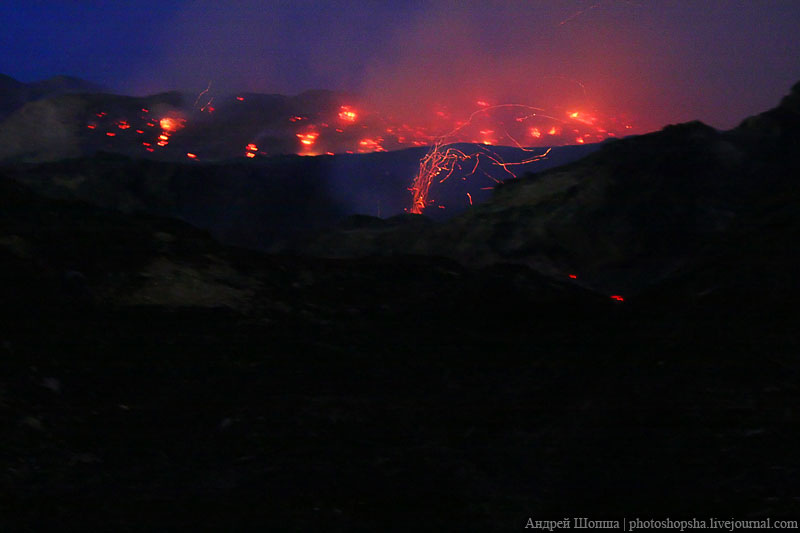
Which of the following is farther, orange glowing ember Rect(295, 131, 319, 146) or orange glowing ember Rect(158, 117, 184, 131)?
orange glowing ember Rect(295, 131, 319, 146)

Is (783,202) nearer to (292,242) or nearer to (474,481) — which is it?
(474,481)

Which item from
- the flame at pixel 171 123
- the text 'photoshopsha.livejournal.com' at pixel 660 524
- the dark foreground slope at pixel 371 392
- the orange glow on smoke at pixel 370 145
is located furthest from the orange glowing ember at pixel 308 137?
the text 'photoshopsha.livejournal.com' at pixel 660 524

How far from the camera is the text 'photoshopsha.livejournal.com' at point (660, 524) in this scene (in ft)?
11.4

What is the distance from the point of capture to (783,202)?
32.3ft

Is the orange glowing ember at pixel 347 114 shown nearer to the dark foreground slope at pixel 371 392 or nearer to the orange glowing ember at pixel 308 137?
the orange glowing ember at pixel 308 137

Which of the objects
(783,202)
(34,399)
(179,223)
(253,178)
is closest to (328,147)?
(253,178)

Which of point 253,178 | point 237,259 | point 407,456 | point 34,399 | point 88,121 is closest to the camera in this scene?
point 407,456

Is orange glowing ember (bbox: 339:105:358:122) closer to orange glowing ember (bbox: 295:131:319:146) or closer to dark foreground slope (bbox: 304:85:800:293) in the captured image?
orange glowing ember (bbox: 295:131:319:146)

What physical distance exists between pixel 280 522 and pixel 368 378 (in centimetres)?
283

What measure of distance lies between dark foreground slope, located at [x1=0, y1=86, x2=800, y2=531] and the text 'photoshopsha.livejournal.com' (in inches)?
4.6

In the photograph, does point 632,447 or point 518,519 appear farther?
point 632,447

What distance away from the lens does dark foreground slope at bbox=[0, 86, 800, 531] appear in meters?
4.12

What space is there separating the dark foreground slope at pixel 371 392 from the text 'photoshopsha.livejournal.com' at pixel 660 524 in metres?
0.12

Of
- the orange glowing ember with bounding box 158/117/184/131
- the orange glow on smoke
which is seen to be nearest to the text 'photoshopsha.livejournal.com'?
the orange glow on smoke
